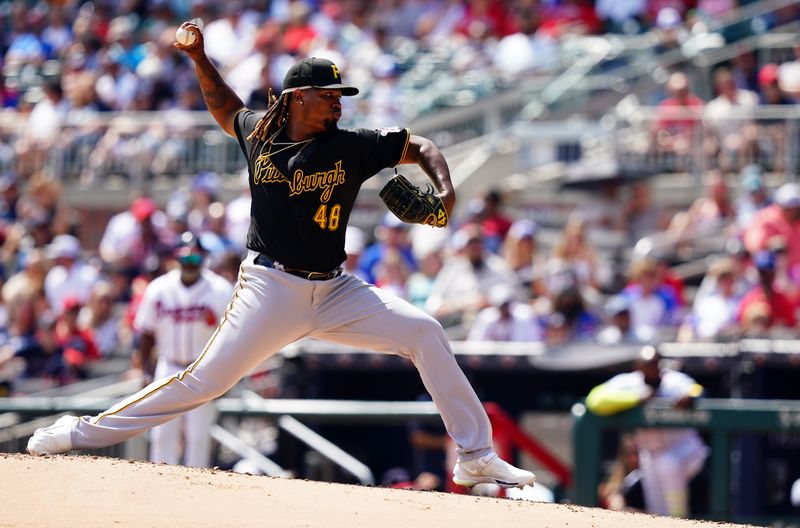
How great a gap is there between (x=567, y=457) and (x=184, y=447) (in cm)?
321

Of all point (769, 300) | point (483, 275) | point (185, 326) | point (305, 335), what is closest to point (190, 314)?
point (185, 326)

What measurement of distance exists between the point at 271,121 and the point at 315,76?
0.96 feet

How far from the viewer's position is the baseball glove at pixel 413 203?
576cm

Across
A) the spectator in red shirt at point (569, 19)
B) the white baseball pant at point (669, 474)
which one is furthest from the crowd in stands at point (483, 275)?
the spectator in red shirt at point (569, 19)

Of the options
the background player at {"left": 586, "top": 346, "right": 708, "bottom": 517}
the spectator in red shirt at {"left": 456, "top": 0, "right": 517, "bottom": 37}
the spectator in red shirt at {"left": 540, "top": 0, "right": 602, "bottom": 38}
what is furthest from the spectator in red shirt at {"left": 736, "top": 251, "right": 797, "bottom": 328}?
the spectator in red shirt at {"left": 456, "top": 0, "right": 517, "bottom": 37}

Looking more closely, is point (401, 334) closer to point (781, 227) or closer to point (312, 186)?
point (312, 186)

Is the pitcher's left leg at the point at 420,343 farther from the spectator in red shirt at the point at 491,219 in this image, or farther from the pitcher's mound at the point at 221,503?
the spectator in red shirt at the point at 491,219

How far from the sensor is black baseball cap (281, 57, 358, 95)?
5980 millimetres

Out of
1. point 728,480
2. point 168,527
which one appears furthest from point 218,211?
point 168,527

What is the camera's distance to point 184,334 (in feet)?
31.0

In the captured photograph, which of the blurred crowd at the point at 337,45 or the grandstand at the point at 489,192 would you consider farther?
the blurred crowd at the point at 337,45

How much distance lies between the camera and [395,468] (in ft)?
35.9

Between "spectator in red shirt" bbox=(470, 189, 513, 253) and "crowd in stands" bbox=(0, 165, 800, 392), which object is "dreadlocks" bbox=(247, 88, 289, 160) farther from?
"spectator in red shirt" bbox=(470, 189, 513, 253)

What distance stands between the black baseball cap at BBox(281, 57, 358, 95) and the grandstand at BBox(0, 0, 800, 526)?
4186 mm
